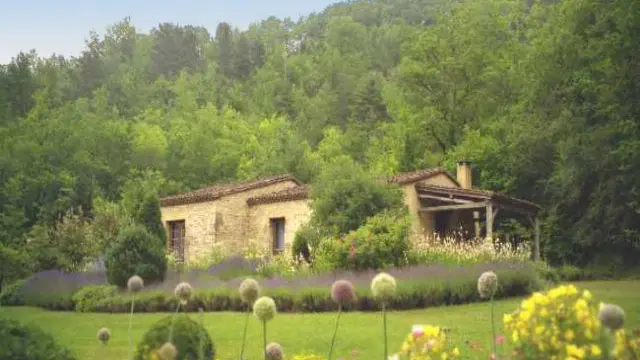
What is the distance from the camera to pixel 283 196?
2750 centimetres

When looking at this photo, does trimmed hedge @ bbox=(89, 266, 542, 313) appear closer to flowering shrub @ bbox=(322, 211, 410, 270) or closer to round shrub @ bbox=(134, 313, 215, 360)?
flowering shrub @ bbox=(322, 211, 410, 270)

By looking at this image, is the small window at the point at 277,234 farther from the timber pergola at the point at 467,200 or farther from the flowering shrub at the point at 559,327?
the flowering shrub at the point at 559,327

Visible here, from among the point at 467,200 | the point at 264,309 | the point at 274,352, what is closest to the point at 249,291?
the point at 264,309

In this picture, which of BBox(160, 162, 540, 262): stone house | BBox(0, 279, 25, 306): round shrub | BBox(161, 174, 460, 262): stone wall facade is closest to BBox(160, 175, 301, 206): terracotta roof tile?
BBox(160, 162, 540, 262): stone house

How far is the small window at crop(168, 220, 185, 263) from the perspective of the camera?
2923 cm

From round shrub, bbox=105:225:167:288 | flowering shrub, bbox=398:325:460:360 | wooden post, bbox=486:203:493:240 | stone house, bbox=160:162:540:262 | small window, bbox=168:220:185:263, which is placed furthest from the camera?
small window, bbox=168:220:185:263

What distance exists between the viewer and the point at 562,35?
1278 inches

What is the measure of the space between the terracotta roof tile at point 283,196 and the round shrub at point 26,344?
21621mm

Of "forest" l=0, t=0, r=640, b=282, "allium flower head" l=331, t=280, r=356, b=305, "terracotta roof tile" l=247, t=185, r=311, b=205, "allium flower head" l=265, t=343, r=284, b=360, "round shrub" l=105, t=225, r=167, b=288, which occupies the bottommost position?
"allium flower head" l=265, t=343, r=284, b=360

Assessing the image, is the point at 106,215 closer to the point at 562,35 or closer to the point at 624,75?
the point at 624,75

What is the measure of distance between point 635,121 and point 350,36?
48.7 meters

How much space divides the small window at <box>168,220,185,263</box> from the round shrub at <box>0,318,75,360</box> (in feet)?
78.5

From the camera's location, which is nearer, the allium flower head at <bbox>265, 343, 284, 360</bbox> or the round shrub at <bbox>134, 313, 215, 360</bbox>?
the allium flower head at <bbox>265, 343, 284, 360</bbox>

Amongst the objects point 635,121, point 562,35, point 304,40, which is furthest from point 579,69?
point 304,40
